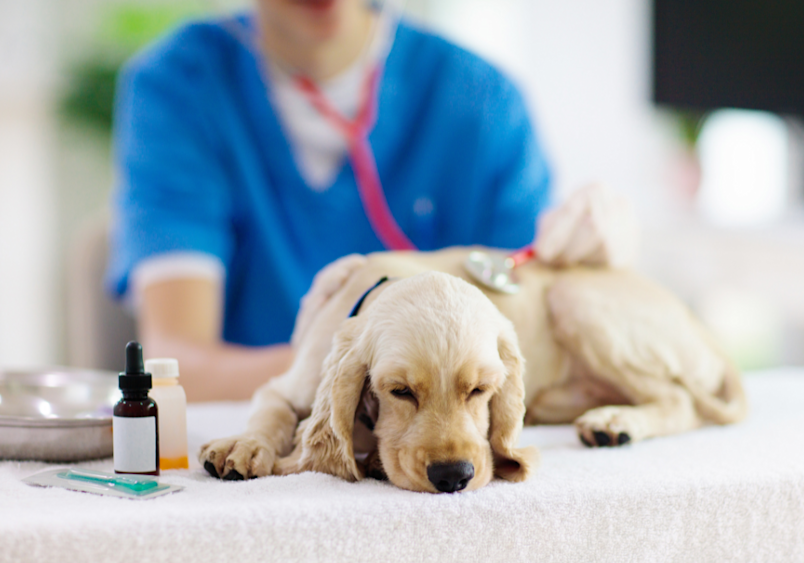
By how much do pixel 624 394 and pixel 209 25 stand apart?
1466 mm

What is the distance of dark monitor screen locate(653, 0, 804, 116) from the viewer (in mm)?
3053

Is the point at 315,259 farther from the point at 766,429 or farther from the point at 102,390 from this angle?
the point at 766,429

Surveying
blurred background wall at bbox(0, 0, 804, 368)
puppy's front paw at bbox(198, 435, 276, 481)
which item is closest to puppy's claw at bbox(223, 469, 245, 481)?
puppy's front paw at bbox(198, 435, 276, 481)

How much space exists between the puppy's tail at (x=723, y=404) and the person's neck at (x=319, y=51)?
47.2 inches

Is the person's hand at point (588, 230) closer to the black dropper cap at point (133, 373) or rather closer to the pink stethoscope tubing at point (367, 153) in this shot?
the black dropper cap at point (133, 373)

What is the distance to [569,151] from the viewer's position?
4.21 meters

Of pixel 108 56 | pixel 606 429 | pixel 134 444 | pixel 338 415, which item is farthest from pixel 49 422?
pixel 108 56

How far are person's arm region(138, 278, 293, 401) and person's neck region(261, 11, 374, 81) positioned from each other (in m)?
0.62

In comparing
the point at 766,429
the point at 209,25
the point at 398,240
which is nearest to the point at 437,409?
the point at 766,429

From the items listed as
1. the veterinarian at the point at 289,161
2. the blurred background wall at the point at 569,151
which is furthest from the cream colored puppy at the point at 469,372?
the blurred background wall at the point at 569,151

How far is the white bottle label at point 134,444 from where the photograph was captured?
78 centimetres

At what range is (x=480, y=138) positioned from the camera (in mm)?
1956

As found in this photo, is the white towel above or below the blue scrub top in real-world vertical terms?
below

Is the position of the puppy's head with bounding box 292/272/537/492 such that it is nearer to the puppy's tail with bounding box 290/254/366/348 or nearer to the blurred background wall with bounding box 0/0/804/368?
the puppy's tail with bounding box 290/254/366/348
